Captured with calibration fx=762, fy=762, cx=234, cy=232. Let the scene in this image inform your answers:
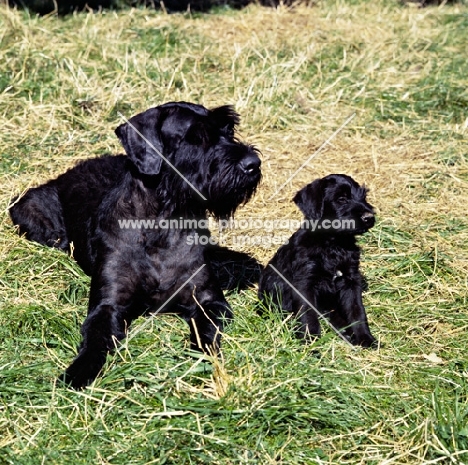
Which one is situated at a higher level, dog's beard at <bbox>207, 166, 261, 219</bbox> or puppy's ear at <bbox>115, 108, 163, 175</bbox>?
puppy's ear at <bbox>115, 108, 163, 175</bbox>

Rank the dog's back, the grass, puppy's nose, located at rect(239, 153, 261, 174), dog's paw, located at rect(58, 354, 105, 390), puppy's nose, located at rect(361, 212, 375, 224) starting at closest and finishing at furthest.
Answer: the grass → dog's paw, located at rect(58, 354, 105, 390) → puppy's nose, located at rect(239, 153, 261, 174) → puppy's nose, located at rect(361, 212, 375, 224) → the dog's back

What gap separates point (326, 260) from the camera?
490 centimetres

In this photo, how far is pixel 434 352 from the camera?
441cm

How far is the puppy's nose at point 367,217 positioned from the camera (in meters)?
4.65

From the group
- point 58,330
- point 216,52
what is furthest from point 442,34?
point 58,330

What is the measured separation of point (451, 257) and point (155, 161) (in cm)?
225

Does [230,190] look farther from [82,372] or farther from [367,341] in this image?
[82,372]

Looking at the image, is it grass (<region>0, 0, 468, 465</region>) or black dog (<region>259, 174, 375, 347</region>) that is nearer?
grass (<region>0, 0, 468, 465</region>)

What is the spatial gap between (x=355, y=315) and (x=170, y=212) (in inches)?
51.3

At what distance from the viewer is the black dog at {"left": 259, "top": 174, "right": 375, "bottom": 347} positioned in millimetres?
4723

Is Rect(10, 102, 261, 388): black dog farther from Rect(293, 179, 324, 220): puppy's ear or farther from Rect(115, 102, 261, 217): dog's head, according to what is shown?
Rect(293, 179, 324, 220): puppy's ear

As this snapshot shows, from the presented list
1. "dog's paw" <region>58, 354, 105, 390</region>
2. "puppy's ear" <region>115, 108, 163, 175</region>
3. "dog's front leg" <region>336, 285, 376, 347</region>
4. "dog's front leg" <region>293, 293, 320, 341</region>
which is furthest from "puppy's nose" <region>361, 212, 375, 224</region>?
"dog's paw" <region>58, 354, 105, 390</region>

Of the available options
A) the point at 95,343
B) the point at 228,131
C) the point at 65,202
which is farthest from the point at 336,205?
the point at 65,202

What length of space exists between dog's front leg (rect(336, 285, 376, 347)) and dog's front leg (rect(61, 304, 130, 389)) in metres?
1.37
